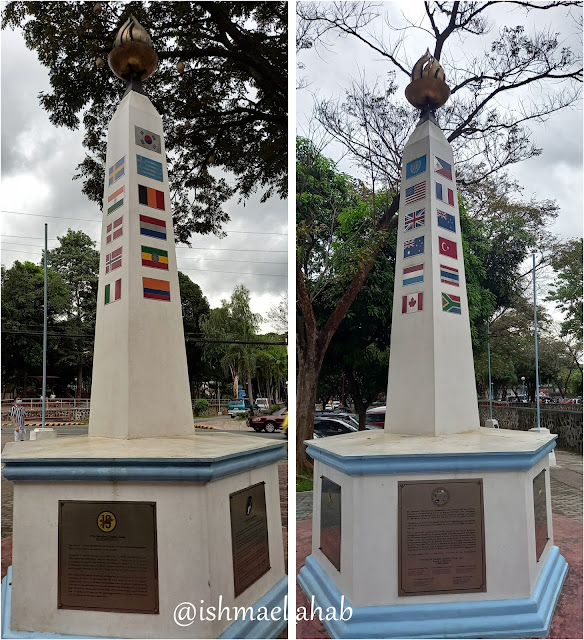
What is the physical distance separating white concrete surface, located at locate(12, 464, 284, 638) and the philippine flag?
2976mm

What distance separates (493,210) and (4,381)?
11.7 metres

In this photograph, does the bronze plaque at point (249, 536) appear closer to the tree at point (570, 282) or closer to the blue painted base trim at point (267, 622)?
the blue painted base trim at point (267, 622)

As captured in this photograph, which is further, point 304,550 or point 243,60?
point 243,60

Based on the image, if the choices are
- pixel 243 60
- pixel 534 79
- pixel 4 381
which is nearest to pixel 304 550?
pixel 243 60

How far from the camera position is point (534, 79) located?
7.51 metres

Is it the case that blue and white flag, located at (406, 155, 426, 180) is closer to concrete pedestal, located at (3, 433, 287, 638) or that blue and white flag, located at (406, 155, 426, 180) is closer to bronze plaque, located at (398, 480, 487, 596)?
bronze plaque, located at (398, 480, 487, 596)

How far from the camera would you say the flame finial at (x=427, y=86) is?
430 centimetres

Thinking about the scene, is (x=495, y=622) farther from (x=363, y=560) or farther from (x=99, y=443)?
(x=99, y=443)

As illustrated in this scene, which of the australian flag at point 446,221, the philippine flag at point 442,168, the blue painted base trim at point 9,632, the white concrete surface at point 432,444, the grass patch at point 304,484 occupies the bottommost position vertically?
the grass patch at point 304,484

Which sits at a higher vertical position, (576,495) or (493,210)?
(493,210)

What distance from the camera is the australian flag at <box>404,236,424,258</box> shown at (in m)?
4.07

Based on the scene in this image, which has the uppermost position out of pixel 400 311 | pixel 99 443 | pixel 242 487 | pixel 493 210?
pixel 493 210

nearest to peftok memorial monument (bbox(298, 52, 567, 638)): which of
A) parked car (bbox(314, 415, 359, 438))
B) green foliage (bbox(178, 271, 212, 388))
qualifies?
parked car (bbox(314, 415, 359, 438))

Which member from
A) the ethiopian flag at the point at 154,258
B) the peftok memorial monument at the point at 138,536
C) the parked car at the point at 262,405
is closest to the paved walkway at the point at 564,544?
the peftok memorial monument at the point at 138,536
